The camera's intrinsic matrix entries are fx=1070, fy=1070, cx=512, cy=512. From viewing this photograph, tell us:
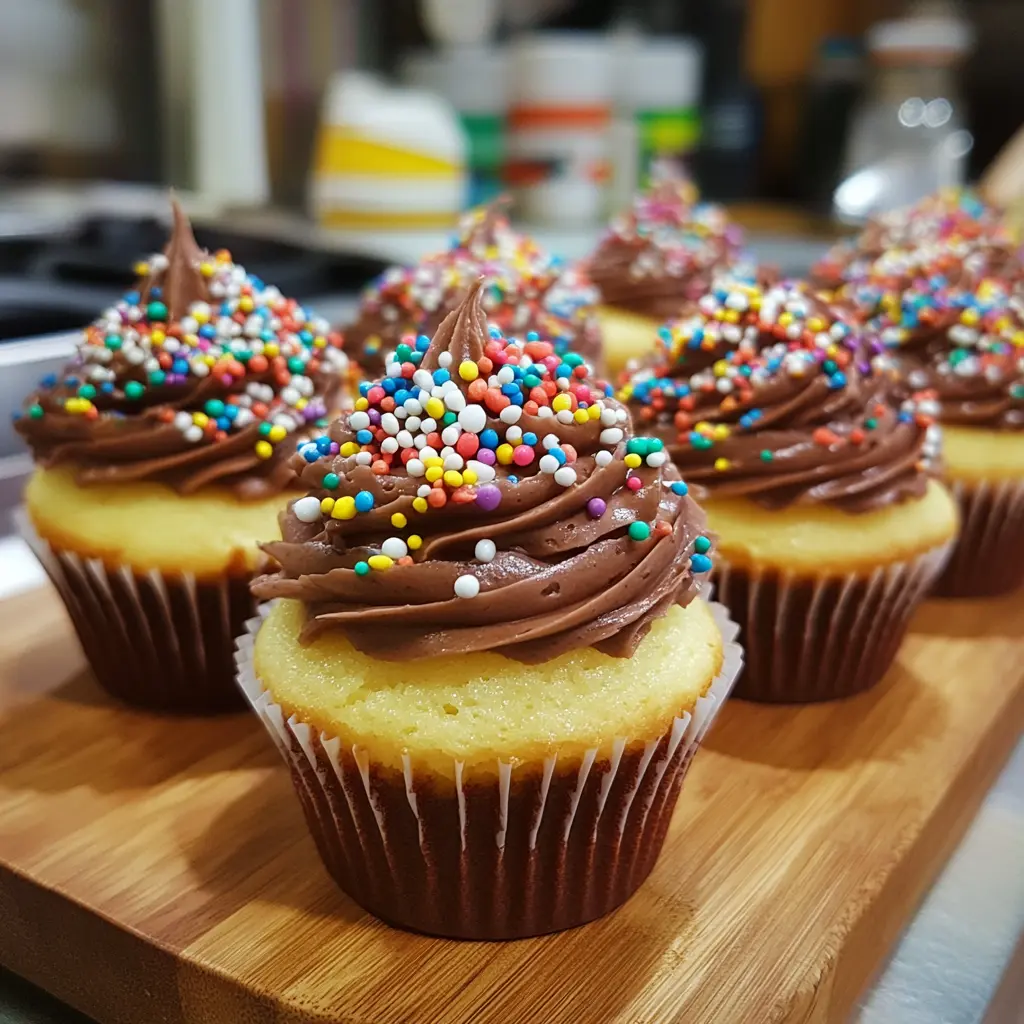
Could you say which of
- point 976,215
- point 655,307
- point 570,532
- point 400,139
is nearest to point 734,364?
point 570,532

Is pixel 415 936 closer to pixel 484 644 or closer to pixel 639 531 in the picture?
pixel 484 644

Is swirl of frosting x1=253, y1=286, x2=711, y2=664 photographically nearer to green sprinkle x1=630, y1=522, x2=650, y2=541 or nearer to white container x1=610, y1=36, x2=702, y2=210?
green sprinkle x1=630, y1=522, x2=650, y2=541

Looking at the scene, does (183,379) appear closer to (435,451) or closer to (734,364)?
Answer: (435,451)

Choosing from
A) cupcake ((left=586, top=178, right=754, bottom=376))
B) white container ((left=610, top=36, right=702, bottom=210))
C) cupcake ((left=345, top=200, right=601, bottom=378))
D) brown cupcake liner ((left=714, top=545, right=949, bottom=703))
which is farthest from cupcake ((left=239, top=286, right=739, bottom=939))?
white container ((left=610, top=36, right=702, bottom=210))

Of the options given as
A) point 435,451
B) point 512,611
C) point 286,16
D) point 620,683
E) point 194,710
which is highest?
point 286,16

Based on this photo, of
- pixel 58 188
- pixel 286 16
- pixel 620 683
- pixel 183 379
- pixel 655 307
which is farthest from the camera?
pixel 286 16

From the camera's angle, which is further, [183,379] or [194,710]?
[194,710]
